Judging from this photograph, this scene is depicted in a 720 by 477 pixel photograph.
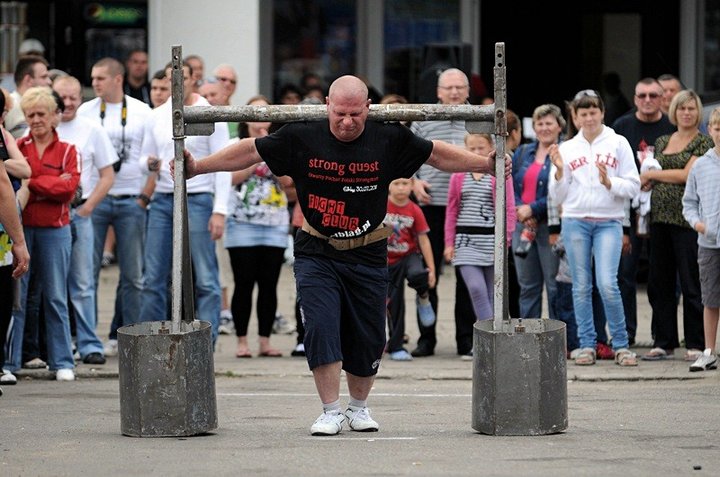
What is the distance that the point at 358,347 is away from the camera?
8555 mm

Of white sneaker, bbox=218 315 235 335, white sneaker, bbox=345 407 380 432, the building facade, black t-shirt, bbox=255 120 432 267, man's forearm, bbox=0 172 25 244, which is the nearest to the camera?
black t-shirt, bbox=255 120 432 267

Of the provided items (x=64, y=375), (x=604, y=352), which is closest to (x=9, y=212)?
(x=64, y=375)

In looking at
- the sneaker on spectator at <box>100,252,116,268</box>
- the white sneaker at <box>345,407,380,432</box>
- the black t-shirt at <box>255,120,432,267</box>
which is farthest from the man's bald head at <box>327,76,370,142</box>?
the sneaker on spectator at <box>100,252,116,268</box>

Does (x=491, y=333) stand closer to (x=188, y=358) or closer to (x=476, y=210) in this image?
(x=188, y=358)

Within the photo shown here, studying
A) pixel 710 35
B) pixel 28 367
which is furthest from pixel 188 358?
pixel 710 35

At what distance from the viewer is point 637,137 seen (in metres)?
12.9

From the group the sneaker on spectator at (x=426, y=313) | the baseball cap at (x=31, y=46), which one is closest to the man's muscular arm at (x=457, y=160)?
the sneaker on spectator at (x=426, y=313)

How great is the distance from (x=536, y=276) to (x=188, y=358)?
15.5 feet

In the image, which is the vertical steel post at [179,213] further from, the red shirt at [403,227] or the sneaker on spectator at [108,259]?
the sneaker on spectator at [108,259]

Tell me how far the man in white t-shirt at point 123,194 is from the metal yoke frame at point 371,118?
393 centimetres

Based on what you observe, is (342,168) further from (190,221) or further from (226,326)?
(226,326)

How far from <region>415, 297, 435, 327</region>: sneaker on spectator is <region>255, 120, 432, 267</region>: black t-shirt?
402cm

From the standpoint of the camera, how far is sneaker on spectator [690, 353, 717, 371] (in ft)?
37.0

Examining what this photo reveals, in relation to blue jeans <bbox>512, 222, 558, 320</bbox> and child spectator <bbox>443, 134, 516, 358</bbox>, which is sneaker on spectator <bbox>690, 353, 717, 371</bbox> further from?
child spectator <bbox>443, 134, 516, 358</bbox>
